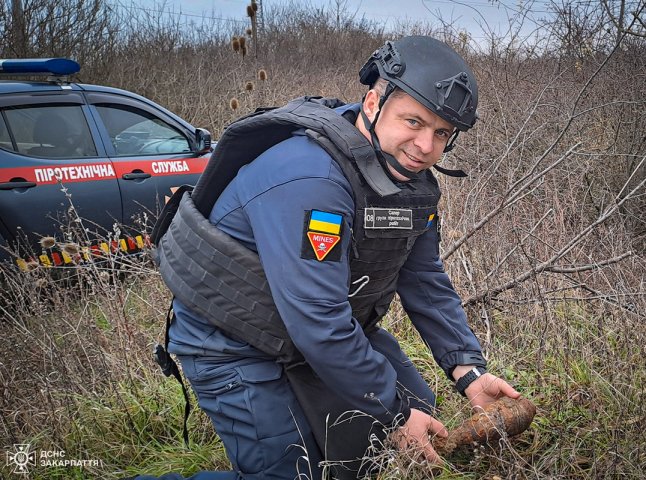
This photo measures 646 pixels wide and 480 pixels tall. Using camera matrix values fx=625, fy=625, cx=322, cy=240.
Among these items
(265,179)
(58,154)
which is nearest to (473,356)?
(265,179)

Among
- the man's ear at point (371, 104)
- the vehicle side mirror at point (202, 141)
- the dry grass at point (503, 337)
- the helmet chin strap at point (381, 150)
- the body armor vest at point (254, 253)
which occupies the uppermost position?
the man's ear at point (371, 104)

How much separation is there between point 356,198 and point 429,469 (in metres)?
0.94

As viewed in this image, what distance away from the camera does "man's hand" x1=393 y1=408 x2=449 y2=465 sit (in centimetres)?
209

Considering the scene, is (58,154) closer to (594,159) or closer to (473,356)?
(473,356)

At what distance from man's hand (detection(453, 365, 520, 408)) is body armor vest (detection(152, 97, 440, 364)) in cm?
55

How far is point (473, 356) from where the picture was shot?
7.89 feet

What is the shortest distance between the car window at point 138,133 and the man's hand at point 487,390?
3.75m

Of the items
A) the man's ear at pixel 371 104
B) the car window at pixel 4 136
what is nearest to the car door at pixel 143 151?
the car window at pixel 4 136

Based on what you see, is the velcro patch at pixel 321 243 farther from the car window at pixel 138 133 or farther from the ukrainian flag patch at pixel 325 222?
the car window at pixel 138 133

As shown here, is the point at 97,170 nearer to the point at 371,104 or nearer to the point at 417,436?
the point at 371,104

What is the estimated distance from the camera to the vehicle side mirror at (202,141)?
18.6 ft

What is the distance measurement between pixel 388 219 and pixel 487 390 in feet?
2.60

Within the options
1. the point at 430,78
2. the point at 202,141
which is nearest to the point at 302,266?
the point at 430,78

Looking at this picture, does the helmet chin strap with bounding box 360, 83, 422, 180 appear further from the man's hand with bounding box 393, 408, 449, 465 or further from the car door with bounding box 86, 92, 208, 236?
Answer: the car door with bounding box 86, 92, 208, 236
